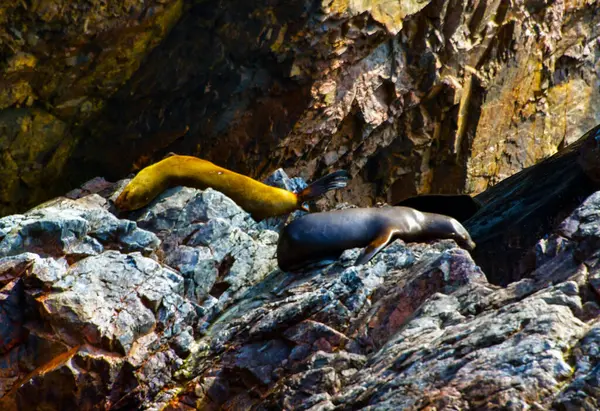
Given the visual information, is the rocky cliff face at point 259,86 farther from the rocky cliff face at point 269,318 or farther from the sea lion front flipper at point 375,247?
the sea lion front flipper at point 375,247

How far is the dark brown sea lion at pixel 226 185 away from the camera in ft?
32.9

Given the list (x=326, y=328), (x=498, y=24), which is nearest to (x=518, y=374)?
(x=326, y=328)

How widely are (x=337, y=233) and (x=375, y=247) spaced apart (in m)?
0.66

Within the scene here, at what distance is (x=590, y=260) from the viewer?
5.50 m

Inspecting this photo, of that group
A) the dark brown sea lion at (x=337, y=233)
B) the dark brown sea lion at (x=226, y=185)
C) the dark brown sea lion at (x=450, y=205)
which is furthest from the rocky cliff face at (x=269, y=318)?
the dark brown sea lion at (x=450, y=205)

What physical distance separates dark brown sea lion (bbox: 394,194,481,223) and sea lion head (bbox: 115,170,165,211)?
10.7ft

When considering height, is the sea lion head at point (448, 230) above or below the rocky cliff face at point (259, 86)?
below

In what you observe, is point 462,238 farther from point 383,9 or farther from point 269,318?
point 383,9

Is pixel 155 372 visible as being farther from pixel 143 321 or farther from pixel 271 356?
pixel 271 356

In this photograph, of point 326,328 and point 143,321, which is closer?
point 326,328

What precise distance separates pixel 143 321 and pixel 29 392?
1.04m

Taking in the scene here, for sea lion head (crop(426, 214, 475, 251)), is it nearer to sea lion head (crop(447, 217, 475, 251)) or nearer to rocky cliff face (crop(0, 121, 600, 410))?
sea lion head (crop(447, 217, 475, 251))

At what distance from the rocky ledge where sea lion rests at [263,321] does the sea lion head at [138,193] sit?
0.64 meters

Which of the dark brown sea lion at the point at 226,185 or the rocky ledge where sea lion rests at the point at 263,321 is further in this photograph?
the dark brown sea lion at the point at 226,185
